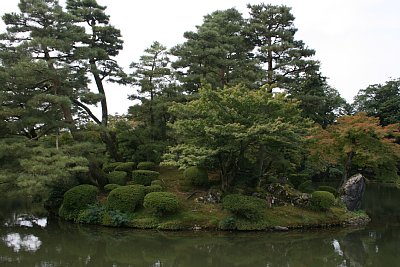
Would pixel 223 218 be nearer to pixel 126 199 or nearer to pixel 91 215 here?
pixel 126 199

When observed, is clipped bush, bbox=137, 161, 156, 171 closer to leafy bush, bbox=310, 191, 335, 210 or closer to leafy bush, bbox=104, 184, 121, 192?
leafy bush, bbox=104, 184, 121, 192

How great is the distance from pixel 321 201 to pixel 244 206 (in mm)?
3353

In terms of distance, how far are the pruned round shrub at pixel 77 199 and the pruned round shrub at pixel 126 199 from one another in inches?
32.2

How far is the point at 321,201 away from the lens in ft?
44.2

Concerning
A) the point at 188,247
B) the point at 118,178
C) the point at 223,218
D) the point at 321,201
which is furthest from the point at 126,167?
the point at 321,201

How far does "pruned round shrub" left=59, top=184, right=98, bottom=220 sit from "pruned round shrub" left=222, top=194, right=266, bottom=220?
16.2 feet

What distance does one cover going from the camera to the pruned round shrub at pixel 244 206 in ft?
39.6

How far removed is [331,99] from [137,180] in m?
15.9

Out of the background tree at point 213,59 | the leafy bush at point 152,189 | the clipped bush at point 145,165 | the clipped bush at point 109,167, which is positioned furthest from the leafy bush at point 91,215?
the background tree at point 213,59

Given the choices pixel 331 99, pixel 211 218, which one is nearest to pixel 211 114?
pixel 211 218

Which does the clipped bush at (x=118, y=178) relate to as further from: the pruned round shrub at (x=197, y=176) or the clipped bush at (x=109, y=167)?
the pruned round shrub at (x=197, y=176)

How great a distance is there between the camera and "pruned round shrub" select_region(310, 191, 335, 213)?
13.5 metres

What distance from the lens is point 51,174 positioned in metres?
11.0

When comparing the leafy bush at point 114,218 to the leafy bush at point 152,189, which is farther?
the leafy bush at point 152,189
